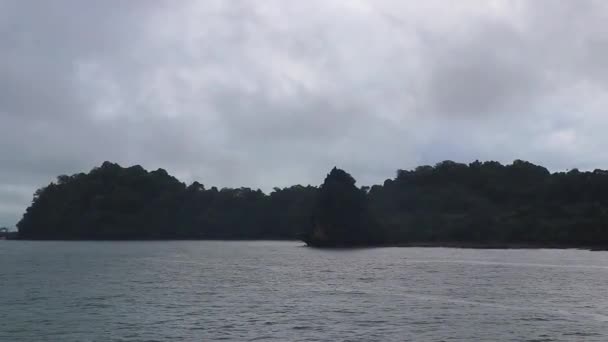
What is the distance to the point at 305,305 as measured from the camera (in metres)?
51.7

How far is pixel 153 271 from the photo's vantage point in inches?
3319

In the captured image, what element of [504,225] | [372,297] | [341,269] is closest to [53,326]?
[372,297]

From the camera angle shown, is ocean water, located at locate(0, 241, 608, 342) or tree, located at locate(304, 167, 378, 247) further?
tree, located at locate(304, 167, 378, 247)

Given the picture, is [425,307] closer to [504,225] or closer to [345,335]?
[345,335]

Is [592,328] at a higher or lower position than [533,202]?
lower

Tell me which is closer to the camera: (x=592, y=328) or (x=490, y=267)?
(x=592, y=328)

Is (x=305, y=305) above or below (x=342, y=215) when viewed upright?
below

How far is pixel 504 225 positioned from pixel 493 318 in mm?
132171

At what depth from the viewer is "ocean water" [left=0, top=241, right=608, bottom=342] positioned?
133 feet

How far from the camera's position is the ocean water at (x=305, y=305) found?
40438 mm

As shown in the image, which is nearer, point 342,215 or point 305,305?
point 305,305

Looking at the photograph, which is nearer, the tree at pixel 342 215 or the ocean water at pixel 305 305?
the ocean water at pixel 305 305

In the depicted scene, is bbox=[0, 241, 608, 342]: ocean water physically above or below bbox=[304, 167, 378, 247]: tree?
below

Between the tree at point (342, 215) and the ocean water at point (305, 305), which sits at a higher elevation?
the tree at point (342, 215)
